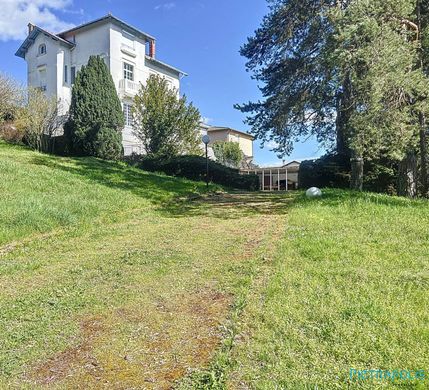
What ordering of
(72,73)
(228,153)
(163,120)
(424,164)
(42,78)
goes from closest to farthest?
(424,164) < (163,120) < (72,73) < (42,78) < (228,153)

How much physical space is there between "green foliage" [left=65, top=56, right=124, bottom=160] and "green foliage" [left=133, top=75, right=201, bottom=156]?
5.54ft

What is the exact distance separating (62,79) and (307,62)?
2193 centimetres

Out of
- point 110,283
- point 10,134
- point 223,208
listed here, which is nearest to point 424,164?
point 223,208

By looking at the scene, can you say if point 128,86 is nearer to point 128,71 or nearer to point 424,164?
point 128,71

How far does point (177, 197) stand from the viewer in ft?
37.9

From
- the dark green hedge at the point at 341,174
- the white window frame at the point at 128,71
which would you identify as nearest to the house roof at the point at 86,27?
the white window frame at the point at 128,71

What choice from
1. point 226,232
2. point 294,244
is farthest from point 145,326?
point 226,232

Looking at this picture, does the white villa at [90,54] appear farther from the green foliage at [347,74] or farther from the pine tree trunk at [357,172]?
the pine tree trunk at [357,172]

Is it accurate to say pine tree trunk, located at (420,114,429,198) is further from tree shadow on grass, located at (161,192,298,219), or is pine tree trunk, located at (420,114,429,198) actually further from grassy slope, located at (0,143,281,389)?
grassy slope, located at (0,143,281,389)

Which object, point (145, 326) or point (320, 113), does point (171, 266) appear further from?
point (320, 113)

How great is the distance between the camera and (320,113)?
1291cm

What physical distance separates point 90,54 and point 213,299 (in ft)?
91.7

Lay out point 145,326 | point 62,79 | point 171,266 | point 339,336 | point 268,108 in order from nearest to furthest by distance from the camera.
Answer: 1. point 339,336
2. point 145,326
3. point 171,266
4. point 268,108
5. point 62,79

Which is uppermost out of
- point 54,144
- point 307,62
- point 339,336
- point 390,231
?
point 307,62
